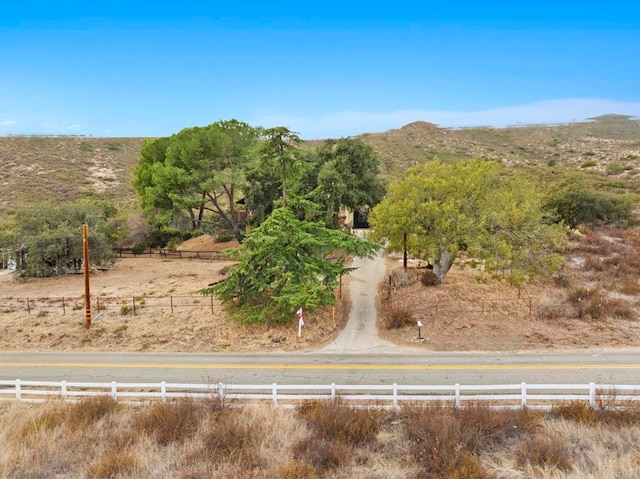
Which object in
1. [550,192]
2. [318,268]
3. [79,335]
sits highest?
[550,192]

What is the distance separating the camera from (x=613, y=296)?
78.3 feet

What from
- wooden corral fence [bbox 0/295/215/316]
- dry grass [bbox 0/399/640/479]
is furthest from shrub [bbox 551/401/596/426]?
wooden corral fence [bbox 0/295/215/316]

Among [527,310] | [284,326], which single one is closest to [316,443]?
[284,326]

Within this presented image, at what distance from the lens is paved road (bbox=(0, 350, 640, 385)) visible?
15156 millimetres

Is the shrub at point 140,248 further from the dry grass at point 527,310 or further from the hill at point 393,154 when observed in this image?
the dry grass at point 527,310

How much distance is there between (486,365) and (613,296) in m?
12.4


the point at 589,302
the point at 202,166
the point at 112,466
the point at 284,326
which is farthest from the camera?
the point at 202,166

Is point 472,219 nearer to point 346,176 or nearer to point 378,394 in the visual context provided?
point 378,394

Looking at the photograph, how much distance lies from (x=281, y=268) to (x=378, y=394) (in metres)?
7.92

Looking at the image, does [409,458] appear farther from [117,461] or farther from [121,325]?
[121,325]

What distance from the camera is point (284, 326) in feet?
66.6

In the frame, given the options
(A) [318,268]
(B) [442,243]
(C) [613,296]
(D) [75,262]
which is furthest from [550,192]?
(D) [75,262]

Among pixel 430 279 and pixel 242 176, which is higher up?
pixel 242 176

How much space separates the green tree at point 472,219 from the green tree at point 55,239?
22663 millimetres
